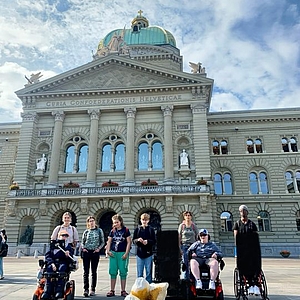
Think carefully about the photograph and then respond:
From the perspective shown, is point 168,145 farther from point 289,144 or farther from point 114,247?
point 114,247

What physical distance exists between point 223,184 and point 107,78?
18.5 m

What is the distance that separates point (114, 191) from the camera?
2814 cm

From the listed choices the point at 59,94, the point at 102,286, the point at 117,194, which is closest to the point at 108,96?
the point at 59,94

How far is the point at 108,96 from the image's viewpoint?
33219mm

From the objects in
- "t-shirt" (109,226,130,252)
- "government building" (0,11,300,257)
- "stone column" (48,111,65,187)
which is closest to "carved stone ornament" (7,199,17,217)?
"government building" (0,11,300,257)

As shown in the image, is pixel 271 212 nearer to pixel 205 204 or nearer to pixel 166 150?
pixel 205 204

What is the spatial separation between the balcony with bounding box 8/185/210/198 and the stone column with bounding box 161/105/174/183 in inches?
71.6

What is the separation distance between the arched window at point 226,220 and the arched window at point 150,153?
359 inches

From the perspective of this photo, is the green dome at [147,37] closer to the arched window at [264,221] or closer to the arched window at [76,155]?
the arched window at [76,155]

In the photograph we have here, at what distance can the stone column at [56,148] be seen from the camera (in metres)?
30.9

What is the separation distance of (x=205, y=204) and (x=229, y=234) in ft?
22.5

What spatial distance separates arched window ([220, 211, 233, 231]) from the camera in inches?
1261

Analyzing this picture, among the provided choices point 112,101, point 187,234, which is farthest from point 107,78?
point 187,234

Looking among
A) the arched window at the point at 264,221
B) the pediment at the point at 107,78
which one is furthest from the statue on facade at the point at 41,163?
the arched window at the point at 264,221
